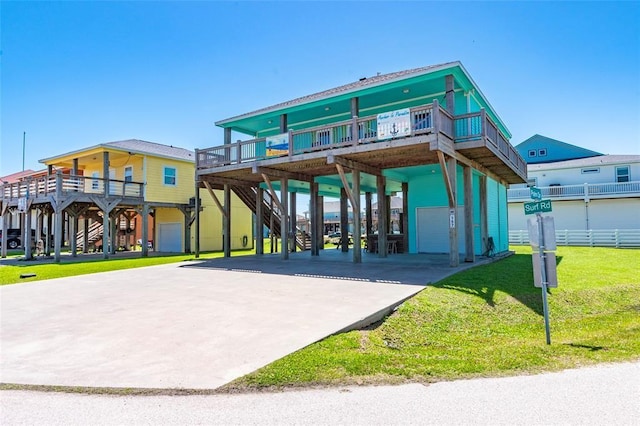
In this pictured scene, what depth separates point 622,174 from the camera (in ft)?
89.5

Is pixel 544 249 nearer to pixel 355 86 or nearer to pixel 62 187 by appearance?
pixel 355 86

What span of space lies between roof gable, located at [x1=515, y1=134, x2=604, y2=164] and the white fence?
9087mm

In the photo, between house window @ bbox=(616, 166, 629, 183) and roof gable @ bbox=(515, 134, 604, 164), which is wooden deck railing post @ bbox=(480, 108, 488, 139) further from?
roof gable @ bbox=(515, 134, 604, 164)

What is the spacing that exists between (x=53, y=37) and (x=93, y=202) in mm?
9331

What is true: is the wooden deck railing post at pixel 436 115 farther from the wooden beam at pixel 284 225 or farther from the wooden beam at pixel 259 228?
the wooden beam at pixel 259 228

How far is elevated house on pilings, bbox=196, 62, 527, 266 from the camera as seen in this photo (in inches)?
466

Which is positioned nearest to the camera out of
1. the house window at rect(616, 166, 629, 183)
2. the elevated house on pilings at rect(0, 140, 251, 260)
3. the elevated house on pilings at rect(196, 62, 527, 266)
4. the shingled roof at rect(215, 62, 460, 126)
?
the elevated house on pilings at rect(196, 62, 527, 266)

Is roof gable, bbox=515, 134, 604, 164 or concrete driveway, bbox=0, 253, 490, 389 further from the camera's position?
roof gable, bbox=515, 134, 604, 164

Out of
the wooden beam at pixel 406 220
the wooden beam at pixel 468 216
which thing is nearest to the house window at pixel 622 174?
the wooden beam at pixel 406 220

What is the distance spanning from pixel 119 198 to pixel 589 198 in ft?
101

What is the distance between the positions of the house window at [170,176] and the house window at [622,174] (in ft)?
103

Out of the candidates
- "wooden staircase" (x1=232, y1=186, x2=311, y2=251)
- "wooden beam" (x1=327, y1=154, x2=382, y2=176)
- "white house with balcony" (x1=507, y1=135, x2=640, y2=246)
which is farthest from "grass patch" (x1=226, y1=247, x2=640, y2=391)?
"white house with balcony" (x1=507, y1=135, x2=640, y2=246)

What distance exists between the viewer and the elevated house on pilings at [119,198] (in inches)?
762

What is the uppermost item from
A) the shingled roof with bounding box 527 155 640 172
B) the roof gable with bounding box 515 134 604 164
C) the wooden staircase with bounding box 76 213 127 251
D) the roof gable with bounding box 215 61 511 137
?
the roof gable with bounding box 515 134 604 164
